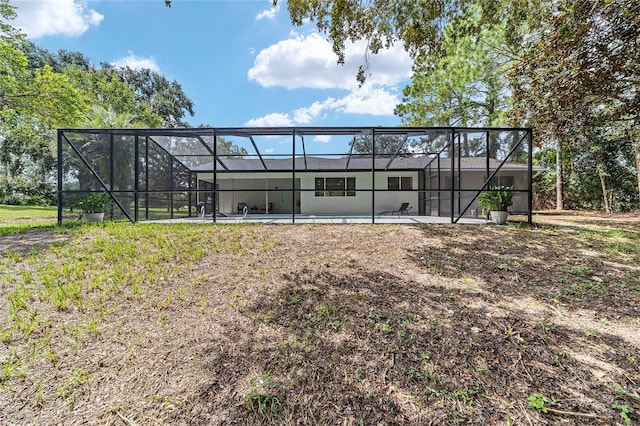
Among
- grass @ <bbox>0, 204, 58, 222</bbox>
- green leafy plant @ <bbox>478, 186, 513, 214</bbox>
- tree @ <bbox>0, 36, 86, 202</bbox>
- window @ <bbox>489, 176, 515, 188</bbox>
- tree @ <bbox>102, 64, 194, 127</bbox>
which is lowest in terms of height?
grass @ <bbox>0, 204, 58, 222</bbox>

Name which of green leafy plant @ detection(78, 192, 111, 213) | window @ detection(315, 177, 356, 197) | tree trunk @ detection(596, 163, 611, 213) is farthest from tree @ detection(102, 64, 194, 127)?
tree trunk @ detection(596, 163, 611, 213)

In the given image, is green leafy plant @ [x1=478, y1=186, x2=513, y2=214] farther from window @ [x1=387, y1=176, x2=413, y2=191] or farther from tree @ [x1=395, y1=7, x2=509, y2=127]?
tree @ [x1=395, y1=7, x2=509, y2=127]

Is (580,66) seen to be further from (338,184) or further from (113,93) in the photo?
(113,93)

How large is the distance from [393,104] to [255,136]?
1096 cm

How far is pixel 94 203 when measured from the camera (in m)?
7.88

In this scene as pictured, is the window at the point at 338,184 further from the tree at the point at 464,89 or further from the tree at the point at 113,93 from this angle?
the tree at the point at 113,93

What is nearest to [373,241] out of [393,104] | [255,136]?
[255,136]

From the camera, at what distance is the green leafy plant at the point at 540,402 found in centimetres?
195

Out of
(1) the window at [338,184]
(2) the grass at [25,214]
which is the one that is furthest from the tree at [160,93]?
(1) the window at [338,184]

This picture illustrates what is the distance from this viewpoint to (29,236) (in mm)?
6000

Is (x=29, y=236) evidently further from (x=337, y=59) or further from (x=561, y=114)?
(x=561, y=114)

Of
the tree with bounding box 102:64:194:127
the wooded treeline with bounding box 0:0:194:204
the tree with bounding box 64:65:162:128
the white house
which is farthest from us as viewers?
the tree with bounding box 102:64:194:127

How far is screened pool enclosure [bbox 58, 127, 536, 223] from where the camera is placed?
8297mm

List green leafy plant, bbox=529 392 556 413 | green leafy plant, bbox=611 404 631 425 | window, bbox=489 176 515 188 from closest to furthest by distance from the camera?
green leafy plant, bbox=611 404 631 425 < green leafy plant, bbox=529 392 556 413 < window, bbox=489 176 515 188
